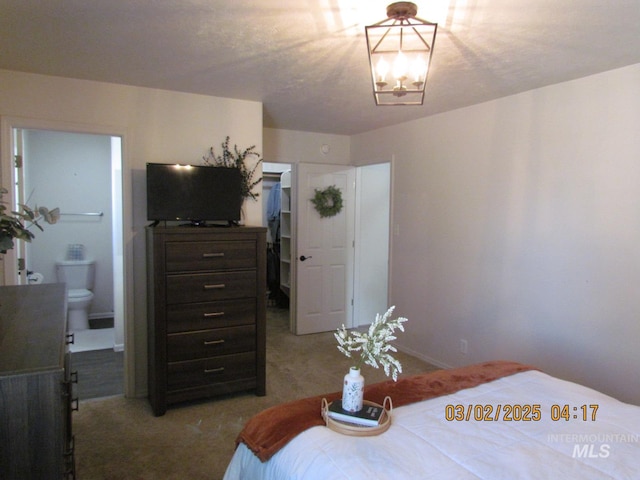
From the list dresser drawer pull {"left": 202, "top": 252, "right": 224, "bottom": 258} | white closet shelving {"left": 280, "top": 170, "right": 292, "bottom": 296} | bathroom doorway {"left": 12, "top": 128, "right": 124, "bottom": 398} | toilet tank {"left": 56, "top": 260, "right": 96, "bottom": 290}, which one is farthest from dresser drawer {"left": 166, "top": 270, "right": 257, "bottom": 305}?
toilet tank {"left": 56, "top": 260, "right": 96, "bottom": 290}

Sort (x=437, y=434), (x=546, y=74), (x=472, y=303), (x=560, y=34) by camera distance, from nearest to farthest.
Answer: (x=437, y=434) → (x=560, y=34) → (x=546, y=74) → (x=472, y=303)

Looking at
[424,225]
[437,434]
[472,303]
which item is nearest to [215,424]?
[437,434]

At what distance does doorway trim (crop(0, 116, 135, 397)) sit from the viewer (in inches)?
112

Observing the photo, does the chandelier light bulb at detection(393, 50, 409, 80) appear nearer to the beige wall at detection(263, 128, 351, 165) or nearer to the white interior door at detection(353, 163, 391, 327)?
the beige wall at detection(263, 128, 351, 165)

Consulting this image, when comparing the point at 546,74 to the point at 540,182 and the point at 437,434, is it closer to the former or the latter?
the point at 540,182

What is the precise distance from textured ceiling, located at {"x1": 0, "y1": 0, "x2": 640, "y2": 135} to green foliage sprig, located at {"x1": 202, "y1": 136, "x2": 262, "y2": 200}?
448 mm

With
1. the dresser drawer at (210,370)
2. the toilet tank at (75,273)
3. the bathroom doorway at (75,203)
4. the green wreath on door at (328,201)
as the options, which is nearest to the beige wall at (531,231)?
the green wreath on door at (328,201)

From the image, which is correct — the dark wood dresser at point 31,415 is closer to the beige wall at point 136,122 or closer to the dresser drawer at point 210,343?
the dresser drawer at point 210,343

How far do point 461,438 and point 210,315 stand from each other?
2025mm

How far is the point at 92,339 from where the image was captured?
182 inches

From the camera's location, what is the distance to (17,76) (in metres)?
2.83

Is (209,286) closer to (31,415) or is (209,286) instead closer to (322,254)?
(31,415)

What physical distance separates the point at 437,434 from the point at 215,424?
1.82 meters

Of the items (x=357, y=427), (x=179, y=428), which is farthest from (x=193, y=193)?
(x=357, y=427)
